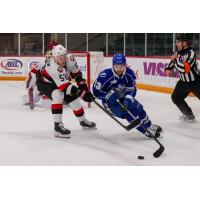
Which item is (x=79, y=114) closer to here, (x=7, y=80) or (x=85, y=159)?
(x=85, y=159)

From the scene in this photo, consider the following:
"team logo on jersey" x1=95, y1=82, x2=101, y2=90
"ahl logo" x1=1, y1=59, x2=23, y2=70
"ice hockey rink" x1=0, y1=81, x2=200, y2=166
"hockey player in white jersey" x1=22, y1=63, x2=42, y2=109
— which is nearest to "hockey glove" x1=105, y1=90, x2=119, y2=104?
"team logo on jersey" x1=95, y1=82, x2=101, y2=90

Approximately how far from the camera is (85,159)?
11.2 feet

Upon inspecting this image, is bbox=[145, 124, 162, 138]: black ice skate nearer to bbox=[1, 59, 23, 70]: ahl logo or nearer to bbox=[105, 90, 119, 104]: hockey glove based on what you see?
bbox=[105, 90, 119, 104]: hockey glove

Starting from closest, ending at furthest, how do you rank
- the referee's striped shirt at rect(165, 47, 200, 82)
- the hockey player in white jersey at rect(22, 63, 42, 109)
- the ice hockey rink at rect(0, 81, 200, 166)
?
the ice hockey rink at rect(0, 81, 200, 166) < the referee's striped shirt at rect(165, 47, 200, 82) < the hockey player in white jersey at rect(22, 63, 42, 109)

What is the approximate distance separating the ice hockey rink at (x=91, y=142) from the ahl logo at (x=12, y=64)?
511 cm

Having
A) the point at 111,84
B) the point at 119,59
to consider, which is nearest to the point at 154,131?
the point at 111,84

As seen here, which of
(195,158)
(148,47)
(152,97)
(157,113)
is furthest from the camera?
(148,47)

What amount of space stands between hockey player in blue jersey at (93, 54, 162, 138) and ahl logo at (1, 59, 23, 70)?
23.3ft

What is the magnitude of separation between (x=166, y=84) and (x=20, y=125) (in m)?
3.79

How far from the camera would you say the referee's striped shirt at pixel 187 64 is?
4.79m

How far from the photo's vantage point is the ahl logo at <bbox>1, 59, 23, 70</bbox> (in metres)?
10.8

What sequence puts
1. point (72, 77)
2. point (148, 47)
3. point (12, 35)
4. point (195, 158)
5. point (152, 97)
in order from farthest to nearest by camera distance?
point (12, 35) < point (148, 47) < point (152, 97) < point (72, 77) < point (195, 158)

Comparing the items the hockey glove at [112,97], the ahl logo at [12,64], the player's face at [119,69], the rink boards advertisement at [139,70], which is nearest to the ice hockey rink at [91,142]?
the hockey glove at [112,97]

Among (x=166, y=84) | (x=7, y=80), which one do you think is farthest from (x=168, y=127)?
(x=7, y=80)
